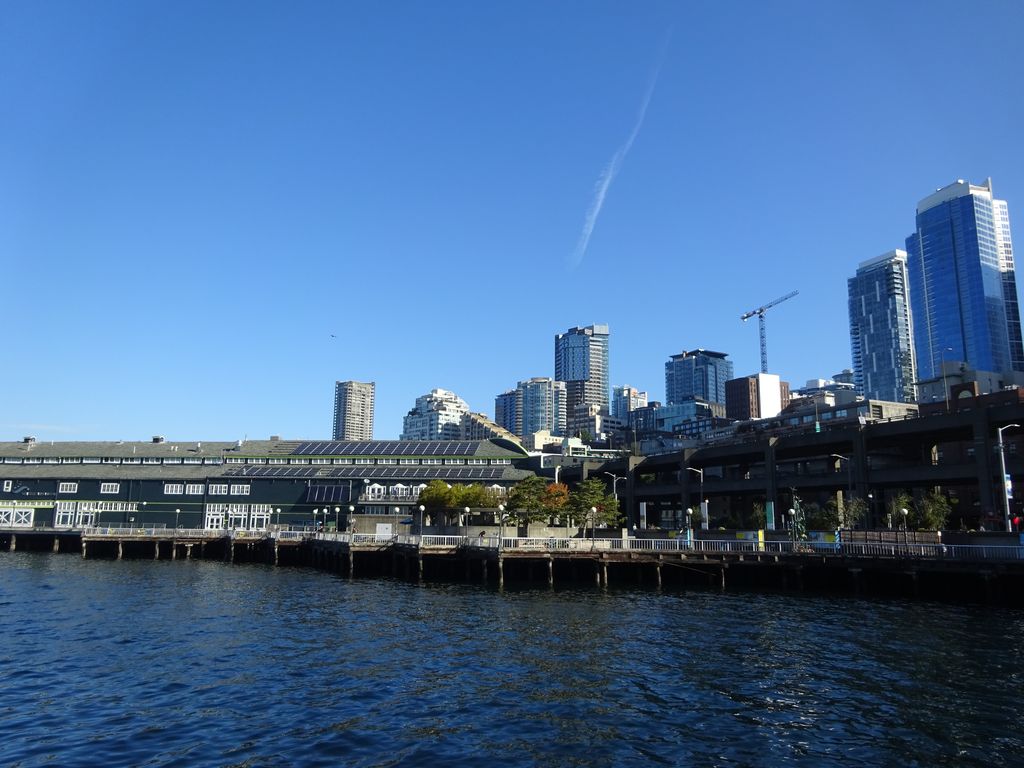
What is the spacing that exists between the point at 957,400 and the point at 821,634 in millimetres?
105537

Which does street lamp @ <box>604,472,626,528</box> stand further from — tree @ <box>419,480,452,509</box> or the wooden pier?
the wooden pier

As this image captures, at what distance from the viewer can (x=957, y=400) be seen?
128375mm

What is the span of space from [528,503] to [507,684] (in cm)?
5619

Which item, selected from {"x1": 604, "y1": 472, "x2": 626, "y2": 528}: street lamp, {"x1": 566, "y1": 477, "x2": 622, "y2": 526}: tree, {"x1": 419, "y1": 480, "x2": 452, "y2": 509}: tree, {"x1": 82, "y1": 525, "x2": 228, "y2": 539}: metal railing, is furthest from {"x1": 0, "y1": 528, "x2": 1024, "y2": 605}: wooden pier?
{"x1": 82, "y1": 525, "x2": 228, "y2": 539}: metal railing

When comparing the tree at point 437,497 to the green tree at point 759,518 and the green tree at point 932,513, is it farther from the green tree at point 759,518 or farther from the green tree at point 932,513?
the green tree at point 932,513

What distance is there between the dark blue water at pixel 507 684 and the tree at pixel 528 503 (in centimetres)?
3328

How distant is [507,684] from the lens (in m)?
31.1

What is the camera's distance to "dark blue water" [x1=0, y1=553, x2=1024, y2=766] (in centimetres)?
2342

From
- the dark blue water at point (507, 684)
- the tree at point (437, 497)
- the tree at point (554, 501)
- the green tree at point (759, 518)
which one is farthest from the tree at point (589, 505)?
the dark blue water at point (507, 684)

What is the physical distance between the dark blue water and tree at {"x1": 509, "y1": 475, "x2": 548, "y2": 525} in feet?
109

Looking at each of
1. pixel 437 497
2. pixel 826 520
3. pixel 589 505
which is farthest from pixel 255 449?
pixel 826 520

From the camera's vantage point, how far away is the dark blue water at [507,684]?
23422 millimetres

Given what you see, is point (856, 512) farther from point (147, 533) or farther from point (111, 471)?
point (111, 471)

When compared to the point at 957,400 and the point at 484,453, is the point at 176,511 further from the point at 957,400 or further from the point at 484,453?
the point at 957,400
